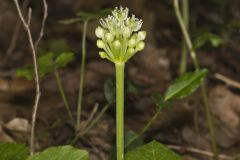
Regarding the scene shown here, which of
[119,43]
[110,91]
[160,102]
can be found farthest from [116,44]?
[110,91]

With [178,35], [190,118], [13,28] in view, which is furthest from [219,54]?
[13,28]

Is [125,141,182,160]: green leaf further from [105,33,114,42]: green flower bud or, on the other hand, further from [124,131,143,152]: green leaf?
[124,131,143,152]: green leaf

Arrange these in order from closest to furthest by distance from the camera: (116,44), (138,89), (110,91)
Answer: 1. (116,44)
2. (110,91)
3. (138,89)

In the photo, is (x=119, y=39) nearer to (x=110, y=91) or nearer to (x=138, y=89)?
(x=110, y=91)

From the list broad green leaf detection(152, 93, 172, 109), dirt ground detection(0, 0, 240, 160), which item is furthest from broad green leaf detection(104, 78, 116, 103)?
broad green leaf detection(152, 93, 172, 109)

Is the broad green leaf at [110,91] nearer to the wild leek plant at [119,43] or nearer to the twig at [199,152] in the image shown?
the twig at [199,152]

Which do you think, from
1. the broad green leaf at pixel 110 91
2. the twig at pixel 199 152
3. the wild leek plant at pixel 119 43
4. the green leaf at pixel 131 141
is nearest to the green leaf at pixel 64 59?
the broad green leaf at pixel 110 91
